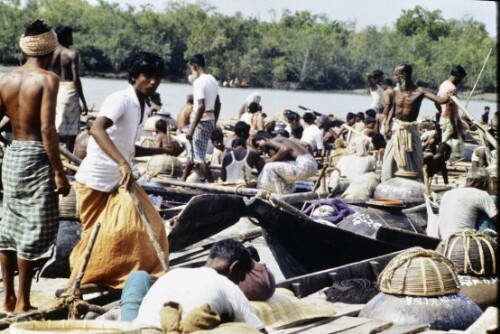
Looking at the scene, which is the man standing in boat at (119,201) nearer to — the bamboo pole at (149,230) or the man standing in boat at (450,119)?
the bamboo pole at (149,230)

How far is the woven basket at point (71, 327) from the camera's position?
388 centimetres

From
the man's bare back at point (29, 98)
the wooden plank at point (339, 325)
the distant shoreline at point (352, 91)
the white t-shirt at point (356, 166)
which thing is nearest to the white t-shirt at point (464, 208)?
the wooden plank at point (339, 325)

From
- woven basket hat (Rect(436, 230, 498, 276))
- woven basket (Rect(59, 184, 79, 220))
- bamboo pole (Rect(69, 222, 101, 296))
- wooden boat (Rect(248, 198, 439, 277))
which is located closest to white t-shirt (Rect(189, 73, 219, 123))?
wooden boat (Rect(248, 198, 439, 277))

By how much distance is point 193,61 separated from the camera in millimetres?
10570

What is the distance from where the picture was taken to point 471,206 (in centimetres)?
725

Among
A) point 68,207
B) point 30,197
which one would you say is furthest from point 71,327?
point 68,207

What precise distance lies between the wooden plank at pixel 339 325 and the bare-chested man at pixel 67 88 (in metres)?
5.51

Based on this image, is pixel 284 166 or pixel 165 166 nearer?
pixel 284 166

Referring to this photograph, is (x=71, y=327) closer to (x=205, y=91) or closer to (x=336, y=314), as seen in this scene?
(x=336, y=314)

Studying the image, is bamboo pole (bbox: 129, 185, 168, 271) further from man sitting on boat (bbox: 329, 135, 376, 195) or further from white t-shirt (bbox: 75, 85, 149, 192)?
man sitting on boat (bbox: 329, 135, 376, 195)

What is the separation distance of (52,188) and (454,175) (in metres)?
10.1

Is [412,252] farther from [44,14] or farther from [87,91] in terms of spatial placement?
[44,14]

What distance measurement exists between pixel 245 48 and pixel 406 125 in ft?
173

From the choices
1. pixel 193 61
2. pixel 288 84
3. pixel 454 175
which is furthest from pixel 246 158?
pixel 288 84
